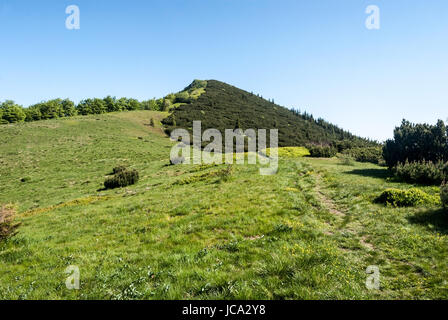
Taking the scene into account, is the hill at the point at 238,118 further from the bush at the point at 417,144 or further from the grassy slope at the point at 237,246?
the grassy slope at the point at 237,246

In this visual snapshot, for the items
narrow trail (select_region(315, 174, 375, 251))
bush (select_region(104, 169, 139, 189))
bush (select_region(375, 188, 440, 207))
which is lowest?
bush (select_region(104, 169, 139, 189))

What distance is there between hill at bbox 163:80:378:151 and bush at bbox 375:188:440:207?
46278 millimetres

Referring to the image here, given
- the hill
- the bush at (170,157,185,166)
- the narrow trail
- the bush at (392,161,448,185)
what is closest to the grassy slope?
the narrow trail

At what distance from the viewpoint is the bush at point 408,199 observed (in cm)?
1077

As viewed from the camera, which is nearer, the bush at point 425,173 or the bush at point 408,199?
the bush at point 408,199

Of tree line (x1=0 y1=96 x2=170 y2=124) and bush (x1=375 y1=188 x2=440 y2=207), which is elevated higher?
tree line (x1=0 y1=96 x2=170 y2=124)

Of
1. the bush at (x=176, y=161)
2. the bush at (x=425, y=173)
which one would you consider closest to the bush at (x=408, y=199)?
the bush at (x=425, y=173)

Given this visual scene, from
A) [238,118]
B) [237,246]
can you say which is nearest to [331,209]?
[237,246]

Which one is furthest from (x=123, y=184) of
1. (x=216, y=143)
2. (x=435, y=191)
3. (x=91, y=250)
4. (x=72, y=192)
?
(x=216, y=143)

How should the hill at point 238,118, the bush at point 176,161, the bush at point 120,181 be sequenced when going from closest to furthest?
the bush at point 120,181 < the bush at point 176,161 < the hill at point 238,118

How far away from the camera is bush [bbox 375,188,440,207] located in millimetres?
10766

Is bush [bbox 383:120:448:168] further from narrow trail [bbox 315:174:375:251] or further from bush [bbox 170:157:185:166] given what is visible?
bush [bbox 170:157:185:166]

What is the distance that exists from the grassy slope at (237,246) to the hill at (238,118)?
48.4m

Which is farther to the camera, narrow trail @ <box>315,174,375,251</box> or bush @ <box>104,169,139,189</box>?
bush @ <box>104,169,139,189</box>
